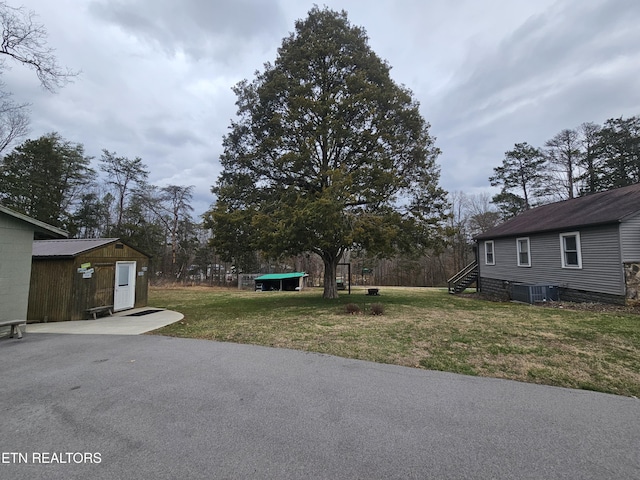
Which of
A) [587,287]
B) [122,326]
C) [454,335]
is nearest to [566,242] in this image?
[587,287]

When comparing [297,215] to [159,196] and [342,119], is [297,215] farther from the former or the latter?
[159,196]

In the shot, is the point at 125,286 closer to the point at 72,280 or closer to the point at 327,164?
the point at 72,280

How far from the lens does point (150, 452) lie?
2.45 metres

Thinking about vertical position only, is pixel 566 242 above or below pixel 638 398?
above

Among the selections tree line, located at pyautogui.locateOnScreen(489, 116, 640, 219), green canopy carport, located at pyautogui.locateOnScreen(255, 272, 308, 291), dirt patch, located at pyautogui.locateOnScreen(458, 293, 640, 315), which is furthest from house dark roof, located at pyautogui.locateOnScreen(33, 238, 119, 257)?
tree line, located at pyautogui.locateOnScreen(489, 116, 640, 219)

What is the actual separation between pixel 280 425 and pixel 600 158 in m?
33.3

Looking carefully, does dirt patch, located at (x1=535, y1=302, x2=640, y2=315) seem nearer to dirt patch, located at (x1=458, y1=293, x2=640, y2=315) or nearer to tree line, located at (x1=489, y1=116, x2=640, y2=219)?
dirt patch, located at (x1=458, y1=293, x2=640, y2=315)

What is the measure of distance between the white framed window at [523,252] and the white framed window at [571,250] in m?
1.80

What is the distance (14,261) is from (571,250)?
17913 mm

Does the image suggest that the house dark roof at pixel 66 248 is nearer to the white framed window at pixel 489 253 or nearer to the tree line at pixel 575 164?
the white framed window at pixel 489 253

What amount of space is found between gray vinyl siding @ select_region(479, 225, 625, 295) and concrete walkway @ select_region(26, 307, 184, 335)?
562 inches

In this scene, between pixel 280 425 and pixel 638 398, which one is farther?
pixel 638 398

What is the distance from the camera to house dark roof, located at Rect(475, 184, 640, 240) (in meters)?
10.7

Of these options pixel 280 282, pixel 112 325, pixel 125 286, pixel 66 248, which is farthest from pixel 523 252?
pixel 66 248
